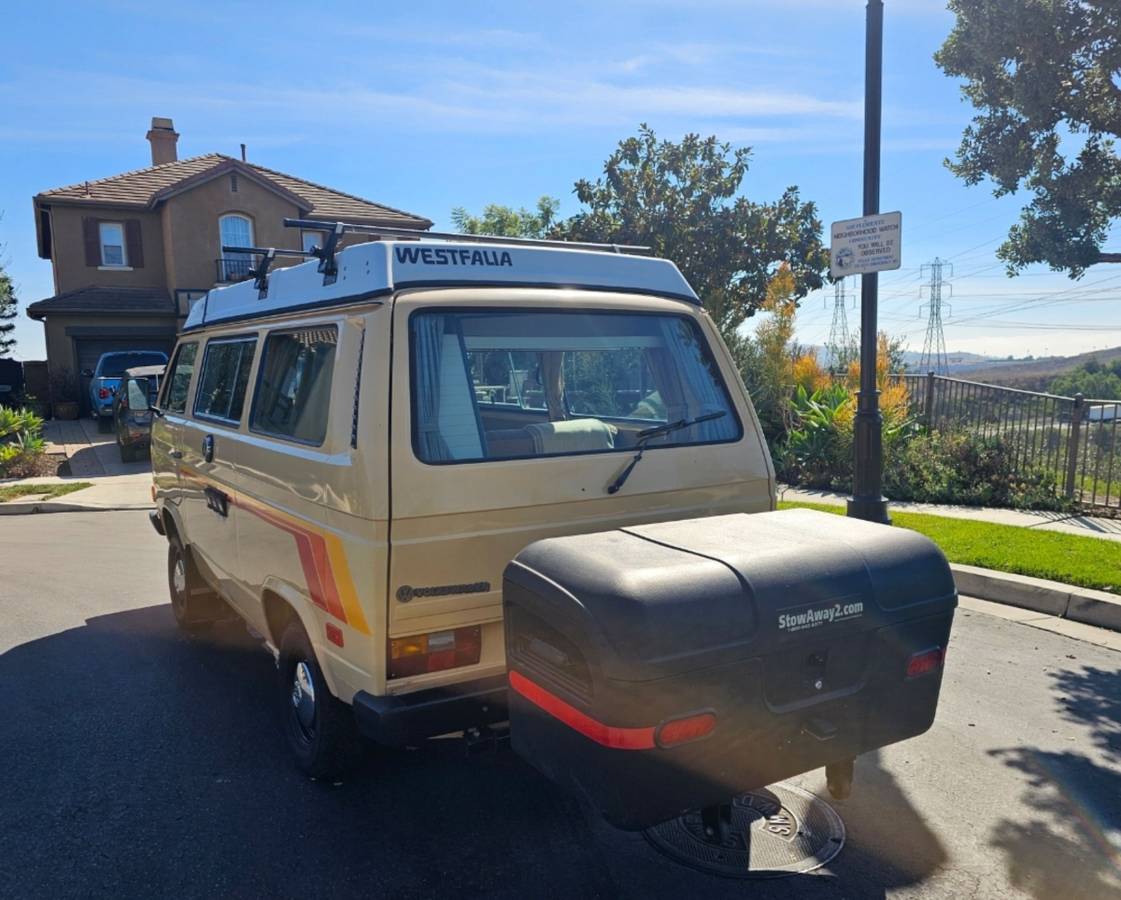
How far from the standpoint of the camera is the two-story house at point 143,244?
2328 cm

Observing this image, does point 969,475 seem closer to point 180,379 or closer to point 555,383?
point 555,383

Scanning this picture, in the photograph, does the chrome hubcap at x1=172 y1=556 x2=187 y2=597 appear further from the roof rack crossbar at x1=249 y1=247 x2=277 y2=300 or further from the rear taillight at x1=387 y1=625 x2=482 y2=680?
the rear taillight at x1=387 y1=625 x2=482 y2=680

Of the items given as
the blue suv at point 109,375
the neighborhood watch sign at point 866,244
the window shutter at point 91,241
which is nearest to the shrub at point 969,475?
the neighborhood watch sign at point 866,244

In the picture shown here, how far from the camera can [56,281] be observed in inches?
943

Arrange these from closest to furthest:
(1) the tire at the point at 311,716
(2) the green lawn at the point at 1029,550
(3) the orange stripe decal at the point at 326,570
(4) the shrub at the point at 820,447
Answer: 1. (3) the orange stripe decal at the point at 326,570
2. (1) the tire at the point at 311,716
3. (2) the green lawn at the point at 1029,550
4. (4) the shrub at the point at 820,447

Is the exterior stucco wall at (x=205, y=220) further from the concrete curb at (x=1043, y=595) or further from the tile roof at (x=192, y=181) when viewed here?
the concrete curb at (x=1043, y=595)

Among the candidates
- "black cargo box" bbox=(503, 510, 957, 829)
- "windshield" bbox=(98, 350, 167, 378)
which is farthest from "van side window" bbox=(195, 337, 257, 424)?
"windshield" bbox=(98, 350, 167, 378)

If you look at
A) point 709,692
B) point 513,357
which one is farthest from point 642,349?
point 709,692

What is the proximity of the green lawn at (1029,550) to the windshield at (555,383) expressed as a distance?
3.52 metres

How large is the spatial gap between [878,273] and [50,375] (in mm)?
22482

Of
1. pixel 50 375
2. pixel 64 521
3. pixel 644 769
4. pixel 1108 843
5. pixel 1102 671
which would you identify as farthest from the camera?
pixel 50 375

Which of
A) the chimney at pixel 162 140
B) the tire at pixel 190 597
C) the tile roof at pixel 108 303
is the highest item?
the chimney at pixel 162 140

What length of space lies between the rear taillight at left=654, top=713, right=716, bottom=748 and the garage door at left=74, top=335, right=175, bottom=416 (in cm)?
2431

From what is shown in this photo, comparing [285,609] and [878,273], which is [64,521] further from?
[878,273]
